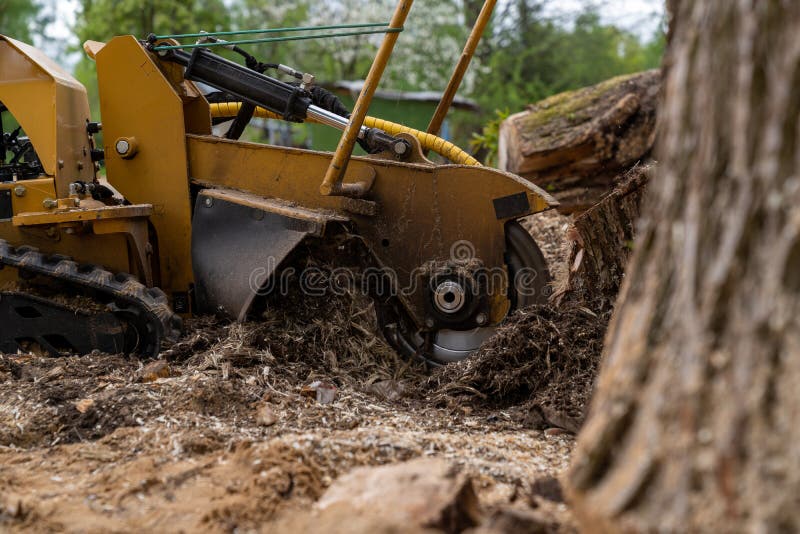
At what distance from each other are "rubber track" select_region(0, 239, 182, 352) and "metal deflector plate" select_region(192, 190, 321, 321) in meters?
0.27

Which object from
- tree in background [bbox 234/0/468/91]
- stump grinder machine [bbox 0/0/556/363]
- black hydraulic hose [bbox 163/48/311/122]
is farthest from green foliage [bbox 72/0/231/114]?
black hydraulic hose [bbox 163/48/311/122]

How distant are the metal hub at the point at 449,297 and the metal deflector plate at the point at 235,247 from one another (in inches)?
31.2

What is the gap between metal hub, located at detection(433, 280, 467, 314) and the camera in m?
5.06

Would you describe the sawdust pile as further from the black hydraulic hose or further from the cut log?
the cut log

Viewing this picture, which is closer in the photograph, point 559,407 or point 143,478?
point 143,478

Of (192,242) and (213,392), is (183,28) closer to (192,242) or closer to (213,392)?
(192,242)

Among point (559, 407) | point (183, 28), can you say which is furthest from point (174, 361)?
point (183, 28)

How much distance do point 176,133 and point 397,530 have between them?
3.66 metres

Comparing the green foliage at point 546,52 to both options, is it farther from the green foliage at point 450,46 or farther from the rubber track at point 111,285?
the rubber track at point 111,285

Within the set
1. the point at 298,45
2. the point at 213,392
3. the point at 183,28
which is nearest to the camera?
the point at 213,392

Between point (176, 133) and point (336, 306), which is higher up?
point (176, 133)

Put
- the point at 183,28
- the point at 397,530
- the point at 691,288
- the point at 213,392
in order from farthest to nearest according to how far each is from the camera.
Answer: the point at 183,28 < the point at 213,392 < the point at 397,530 < the point at 691,288

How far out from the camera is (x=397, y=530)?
240 cm

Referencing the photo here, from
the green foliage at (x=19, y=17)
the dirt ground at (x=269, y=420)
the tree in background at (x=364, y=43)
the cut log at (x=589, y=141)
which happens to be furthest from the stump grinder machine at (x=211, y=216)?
the green foliage at (x=19, y=17)
